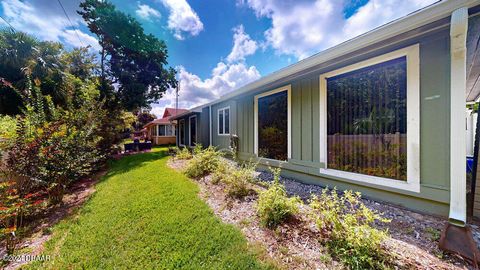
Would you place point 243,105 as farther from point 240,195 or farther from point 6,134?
point 6,134

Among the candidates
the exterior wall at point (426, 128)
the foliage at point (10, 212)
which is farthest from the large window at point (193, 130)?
the exterior wall at point (426, 128)

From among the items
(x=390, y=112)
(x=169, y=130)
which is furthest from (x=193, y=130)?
(x=390, y=112)

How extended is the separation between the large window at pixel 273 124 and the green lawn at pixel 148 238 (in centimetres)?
257

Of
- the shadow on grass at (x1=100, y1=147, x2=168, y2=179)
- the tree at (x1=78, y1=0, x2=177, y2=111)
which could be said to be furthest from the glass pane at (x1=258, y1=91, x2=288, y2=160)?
the tree at (x1=78, y1=0, x2=177, y2=111)

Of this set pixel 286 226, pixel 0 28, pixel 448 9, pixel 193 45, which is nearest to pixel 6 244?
pixel 286 226

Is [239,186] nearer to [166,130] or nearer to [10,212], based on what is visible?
[10,212]

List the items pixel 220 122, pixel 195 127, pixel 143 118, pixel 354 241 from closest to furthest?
pixel 354 241
pixel 220 122
pixel 195 127
pixel 143 118

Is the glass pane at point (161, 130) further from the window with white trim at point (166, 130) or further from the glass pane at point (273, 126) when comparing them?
the glass pane at point (273, 126)

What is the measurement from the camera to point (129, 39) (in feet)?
40.2

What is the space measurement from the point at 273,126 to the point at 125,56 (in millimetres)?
12869

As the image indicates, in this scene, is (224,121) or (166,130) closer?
(224,121)

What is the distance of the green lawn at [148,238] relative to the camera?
6.65ft

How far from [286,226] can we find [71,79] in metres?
9.83

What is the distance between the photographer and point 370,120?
3.32 meters
